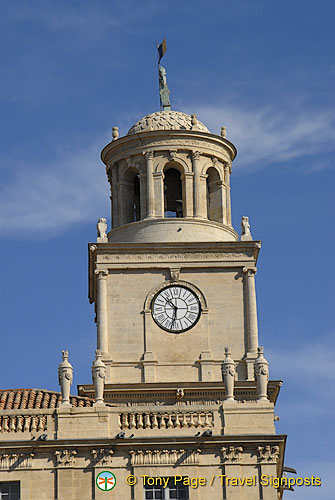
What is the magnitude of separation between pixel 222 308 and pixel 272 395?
3.97 metres

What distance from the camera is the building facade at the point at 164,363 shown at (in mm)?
52500

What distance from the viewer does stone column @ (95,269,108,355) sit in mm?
65188

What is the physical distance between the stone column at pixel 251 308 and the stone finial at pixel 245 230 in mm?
1382

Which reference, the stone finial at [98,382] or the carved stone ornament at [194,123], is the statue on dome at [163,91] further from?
the stone finial at [98,382]

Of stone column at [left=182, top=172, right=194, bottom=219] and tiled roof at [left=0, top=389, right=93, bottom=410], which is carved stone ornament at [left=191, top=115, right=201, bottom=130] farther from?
tiled roof at [left=0, top=389, right=93, bottom=410]

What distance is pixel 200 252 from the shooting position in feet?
219

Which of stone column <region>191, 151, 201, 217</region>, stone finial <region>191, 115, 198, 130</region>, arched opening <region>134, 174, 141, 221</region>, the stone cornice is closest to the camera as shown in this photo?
stone column <region>191, 151, 201, 217</region>

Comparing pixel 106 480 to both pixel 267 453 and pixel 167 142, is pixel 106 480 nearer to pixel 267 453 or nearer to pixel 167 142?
pixel 267 453

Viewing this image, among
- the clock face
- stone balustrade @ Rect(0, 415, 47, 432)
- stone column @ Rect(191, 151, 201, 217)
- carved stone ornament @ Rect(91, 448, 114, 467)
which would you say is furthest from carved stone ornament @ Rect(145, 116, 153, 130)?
carved stone ornament @ Rect(91, 448, 114, 467)

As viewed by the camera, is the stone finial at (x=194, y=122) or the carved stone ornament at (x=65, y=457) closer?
the carved stone ornament at (x=65, y=457)

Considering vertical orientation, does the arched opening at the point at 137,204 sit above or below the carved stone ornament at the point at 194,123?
below

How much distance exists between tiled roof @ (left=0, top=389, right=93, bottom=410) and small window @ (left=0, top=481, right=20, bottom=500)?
352cm

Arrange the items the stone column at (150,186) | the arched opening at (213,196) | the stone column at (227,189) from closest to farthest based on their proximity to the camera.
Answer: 1. the stone column at (150,186)
2. the arched opening at (213,196)
3. the stone column at (227,189)

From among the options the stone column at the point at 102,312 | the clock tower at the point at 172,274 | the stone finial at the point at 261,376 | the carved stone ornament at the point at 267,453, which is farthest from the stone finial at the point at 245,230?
the carved stone ornament at the point at 267,453
